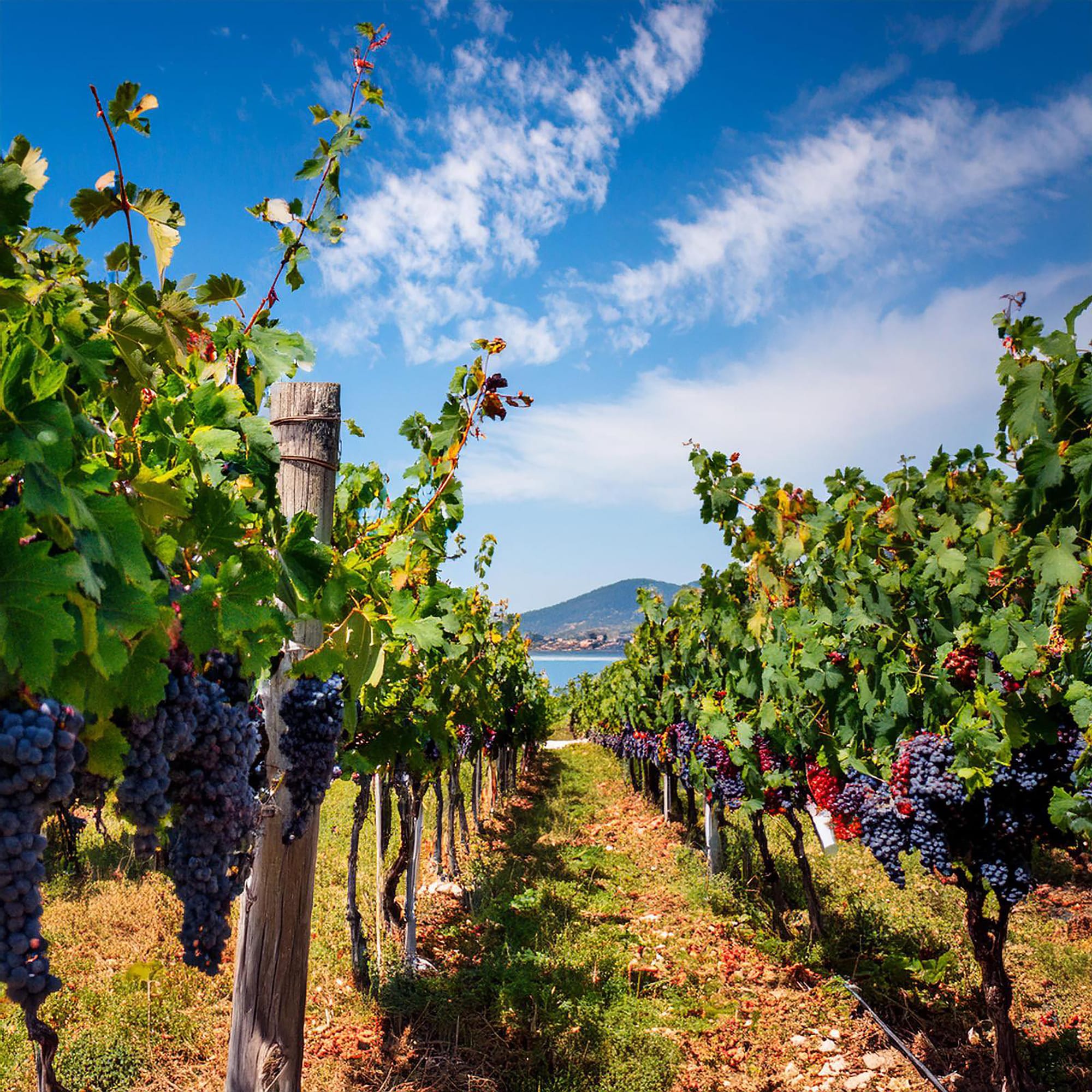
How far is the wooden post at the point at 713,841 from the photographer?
820 centimetres

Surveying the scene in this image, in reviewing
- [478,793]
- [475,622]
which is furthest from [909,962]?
[478,793]

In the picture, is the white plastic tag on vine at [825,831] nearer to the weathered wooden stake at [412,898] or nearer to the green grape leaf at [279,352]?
the weathered wooden stake at [412,898]

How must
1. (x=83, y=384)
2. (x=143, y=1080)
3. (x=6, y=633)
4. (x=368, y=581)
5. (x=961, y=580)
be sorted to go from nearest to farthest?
(x=6, y=633)
(x=83, y=384)
(x=368, y=581)
(x=143, y=1080)
(x=961, y=580)

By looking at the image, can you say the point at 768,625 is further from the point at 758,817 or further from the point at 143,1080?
the point at 143,1080

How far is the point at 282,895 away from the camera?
8.76 ft

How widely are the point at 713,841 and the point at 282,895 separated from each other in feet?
21.6

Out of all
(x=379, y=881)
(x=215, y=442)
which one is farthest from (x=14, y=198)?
(x=379, y=881)

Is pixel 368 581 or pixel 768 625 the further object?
pixel 768 625

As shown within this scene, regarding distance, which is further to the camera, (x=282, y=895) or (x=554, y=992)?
(x=554, y=992)

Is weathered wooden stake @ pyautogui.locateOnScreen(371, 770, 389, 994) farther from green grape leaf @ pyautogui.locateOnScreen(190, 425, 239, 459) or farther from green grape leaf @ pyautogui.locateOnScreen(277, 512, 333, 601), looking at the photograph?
green grape leaf @ pyautogui.locateOnScreen(190, 425, 239, 459)

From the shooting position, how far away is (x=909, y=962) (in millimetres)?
5496

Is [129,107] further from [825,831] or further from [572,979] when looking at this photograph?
[572,979]

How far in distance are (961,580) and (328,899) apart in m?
6.55

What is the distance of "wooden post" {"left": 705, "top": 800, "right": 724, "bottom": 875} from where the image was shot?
26.9ft
